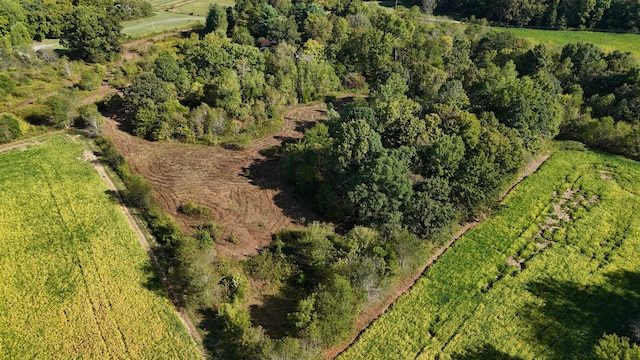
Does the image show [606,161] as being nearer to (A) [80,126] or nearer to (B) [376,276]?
(B) [376,276]

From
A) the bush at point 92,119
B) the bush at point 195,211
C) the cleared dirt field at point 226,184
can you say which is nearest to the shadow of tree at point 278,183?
the cleared dirt field at point 226,184

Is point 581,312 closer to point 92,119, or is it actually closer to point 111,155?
point 111,155

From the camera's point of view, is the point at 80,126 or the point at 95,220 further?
the point at 80,126

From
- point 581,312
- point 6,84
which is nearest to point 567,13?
point 581,312

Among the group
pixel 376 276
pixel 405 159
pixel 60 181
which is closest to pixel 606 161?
pixel 405 159

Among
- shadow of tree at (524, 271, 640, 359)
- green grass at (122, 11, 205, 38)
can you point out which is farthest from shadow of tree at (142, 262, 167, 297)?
green grass at (122, 11, 205, 38)

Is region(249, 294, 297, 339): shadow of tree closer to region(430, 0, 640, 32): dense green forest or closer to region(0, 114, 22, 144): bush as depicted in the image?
region(0, 114, 22, 144): bush

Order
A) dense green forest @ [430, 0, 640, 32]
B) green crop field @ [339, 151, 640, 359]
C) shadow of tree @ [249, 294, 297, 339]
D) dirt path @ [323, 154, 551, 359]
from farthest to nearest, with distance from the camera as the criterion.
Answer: dense green forest @ [430, 0, 640, 32] → shadow of tree @ [249, 294, 297, 339] → green crop field @ [339, 151, 640, 359] → dirt path @ [323, 154, 551, 359]
